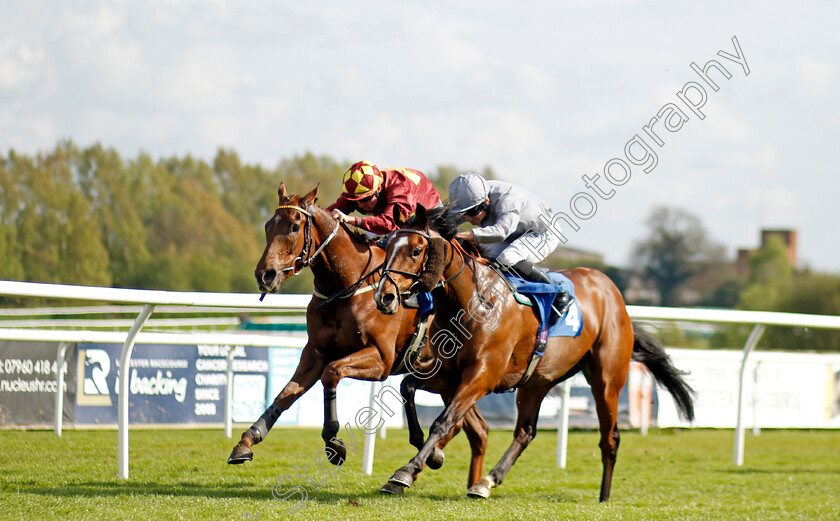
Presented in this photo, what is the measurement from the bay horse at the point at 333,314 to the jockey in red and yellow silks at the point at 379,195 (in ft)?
0.61

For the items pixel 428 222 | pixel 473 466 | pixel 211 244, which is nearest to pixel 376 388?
pixel 473 466

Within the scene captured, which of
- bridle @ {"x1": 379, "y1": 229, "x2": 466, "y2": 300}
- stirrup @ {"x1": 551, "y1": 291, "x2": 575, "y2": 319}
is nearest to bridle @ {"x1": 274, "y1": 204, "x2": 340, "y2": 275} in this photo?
bridle @ {"x1": 379, "y1": 229, "x2": 466, "y2": 300}

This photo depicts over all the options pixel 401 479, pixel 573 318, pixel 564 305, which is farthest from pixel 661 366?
pixel 401 479

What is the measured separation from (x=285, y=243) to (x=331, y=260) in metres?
0.39

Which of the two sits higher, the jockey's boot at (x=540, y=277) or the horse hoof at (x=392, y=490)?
the jockey's boot at (x=540, y=277)

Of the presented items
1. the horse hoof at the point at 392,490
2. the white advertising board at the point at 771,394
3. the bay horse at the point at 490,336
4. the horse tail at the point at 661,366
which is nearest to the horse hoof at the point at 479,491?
the bay horse at the point at 490,336

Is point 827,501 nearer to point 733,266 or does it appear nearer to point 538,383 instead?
point 538,383

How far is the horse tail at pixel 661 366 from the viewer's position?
21.2 ft

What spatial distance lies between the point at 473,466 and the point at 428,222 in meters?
1.66

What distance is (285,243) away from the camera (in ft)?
14.9

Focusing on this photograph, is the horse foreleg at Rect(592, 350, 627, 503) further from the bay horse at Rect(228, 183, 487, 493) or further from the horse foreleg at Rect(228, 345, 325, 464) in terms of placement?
the horse foreleg at Rect(228, 345, 325, 464)

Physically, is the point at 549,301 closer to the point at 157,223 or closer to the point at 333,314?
the point at 333,314

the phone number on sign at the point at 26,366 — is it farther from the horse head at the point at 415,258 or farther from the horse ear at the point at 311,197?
the horse head at the point at 415,258

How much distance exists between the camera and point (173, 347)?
884 centimetres
